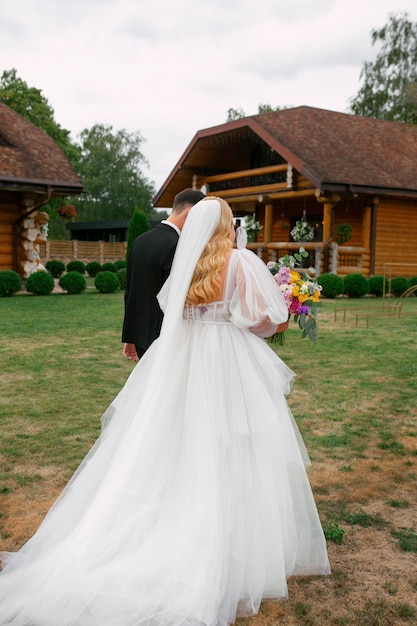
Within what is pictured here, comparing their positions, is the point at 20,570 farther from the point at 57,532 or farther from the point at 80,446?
the point at 80,446

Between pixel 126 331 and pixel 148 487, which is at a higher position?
pixel 126 331

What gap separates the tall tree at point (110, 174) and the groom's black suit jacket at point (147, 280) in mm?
58780

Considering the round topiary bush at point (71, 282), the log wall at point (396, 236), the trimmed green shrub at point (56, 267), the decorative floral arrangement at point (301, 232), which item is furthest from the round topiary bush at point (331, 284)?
the trimmed green shrub at point (56, 267)

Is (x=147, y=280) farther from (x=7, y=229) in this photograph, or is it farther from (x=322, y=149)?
(x=322, y=149)

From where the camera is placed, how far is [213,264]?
304 centimetres

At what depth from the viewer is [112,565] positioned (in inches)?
110

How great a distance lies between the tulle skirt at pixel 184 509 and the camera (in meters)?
2.68

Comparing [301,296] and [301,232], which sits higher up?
[301,232]

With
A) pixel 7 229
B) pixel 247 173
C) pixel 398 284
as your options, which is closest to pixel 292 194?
pixel 247 173

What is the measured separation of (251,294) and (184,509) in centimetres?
112

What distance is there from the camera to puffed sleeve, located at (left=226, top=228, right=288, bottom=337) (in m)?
3.05

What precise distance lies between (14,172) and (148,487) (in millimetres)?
16683

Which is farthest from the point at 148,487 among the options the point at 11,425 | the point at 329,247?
the point at 329,247

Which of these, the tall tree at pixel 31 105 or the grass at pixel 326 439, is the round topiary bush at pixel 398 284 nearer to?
the grass at pixel 326 439
